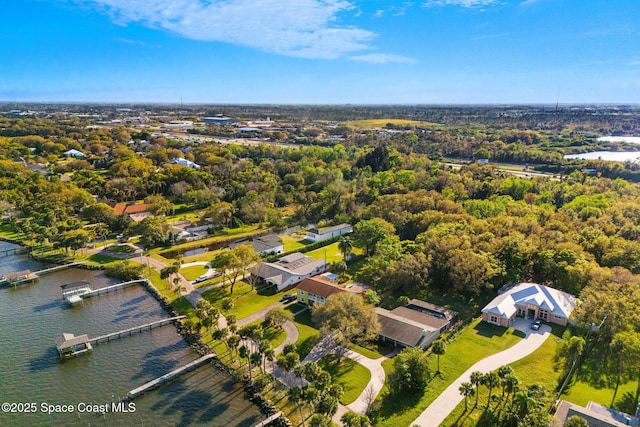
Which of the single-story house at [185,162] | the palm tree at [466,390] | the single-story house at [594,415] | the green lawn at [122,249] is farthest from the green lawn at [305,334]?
the single-story house at [185,162]

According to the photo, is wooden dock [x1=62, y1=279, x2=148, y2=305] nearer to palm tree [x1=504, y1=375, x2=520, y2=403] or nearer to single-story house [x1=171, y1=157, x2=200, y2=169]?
palm tree [x1=504, y1=375, x2=520, y2=403]

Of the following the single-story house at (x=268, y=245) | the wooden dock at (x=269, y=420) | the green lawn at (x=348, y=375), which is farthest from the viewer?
the single-story house at (x=268, y=245)

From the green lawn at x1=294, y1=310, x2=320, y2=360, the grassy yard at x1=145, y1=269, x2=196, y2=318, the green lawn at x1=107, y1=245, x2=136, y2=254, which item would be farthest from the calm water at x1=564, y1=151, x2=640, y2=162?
the green lawn at x1=107, y1=245, x2=136, y2=254

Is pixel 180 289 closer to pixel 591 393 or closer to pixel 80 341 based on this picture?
pixel 80 341

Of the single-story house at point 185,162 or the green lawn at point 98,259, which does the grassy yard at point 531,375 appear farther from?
the single-story house at point 185,162

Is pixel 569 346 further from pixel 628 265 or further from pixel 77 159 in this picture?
pixel 77 159

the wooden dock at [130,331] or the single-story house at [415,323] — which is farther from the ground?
the single-story house at [415,323]

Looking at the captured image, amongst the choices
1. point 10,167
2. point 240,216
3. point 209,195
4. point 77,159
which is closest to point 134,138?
point 77,159
